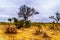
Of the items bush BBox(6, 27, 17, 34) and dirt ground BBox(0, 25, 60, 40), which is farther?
bush BBox(6, 27, 17, 34)

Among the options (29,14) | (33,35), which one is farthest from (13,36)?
(29,14)

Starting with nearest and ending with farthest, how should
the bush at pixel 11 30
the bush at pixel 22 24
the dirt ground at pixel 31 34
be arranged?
the dirt ground at pixel 31 34 → the bush at pixel 11 30 → the bush at pixel 22 24

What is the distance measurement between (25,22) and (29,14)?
575 inches

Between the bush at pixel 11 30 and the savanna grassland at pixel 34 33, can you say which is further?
the bush at pixel 11 30

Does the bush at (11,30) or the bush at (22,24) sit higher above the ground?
the bush at (22,24)

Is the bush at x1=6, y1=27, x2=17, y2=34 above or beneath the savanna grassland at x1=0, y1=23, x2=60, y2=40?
above

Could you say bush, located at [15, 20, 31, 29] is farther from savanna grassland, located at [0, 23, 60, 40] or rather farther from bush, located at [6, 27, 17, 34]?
bush, located at [6, 27, 17, 34]

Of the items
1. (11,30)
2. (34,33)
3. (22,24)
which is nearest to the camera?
(11,30)

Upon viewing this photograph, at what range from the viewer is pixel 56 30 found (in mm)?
23938

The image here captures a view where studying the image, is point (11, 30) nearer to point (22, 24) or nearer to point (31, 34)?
point (31, 34)

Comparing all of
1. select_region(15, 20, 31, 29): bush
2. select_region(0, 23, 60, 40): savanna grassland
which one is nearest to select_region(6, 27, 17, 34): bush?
select_region(0, 23, 60, 40): savanna grassland

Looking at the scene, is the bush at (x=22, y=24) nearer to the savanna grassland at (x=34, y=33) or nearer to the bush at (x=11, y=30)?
the savanna grassland at (x=34, y=33)

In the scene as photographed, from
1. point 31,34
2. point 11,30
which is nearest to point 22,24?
point 11,30

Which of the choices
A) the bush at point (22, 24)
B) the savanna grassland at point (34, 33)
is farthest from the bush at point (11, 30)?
the bush at point (22, 24)
